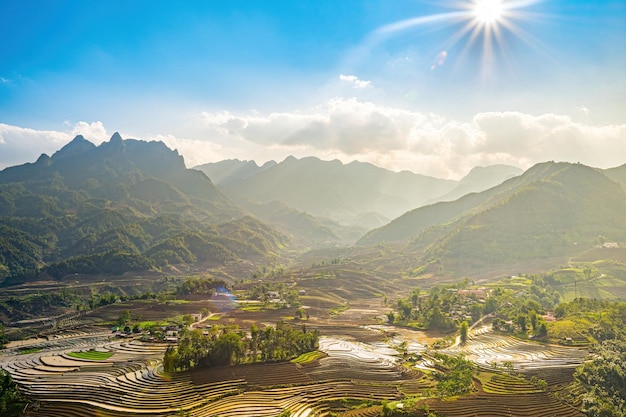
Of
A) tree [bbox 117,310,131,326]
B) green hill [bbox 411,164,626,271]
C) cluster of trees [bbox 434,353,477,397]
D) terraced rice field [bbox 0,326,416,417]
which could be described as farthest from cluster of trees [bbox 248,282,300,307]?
green hill [bbox 411,164,626,271]

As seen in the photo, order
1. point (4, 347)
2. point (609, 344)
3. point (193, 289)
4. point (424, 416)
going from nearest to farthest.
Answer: point (424, 416), point (609, 344), point (4, 347), point (193, 289)

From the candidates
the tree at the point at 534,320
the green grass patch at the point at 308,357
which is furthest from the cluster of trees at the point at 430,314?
the green grass patch at the point at 308,357

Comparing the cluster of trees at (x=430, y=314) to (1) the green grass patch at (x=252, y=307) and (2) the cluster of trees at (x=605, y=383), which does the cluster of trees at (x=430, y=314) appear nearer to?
(2) the cluster of trees at (x=605, y=383)

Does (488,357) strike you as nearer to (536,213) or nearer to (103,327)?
(103,327)

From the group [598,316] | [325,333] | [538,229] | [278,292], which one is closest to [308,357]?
[325,333]

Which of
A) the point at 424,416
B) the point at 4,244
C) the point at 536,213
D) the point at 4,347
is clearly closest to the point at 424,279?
the point at 536,213

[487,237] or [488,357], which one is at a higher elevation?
[487,237]
